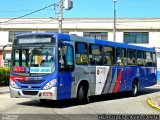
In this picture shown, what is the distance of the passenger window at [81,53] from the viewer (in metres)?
17.8

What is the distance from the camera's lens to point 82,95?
18125mm

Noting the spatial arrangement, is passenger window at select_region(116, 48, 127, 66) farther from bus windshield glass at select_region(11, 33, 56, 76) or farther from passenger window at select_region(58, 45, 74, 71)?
bus windshield glass at select_region(11, 33, 56, 76)

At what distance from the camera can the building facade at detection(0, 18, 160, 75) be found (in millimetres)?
57812

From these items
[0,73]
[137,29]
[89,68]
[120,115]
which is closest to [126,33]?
[137,29]

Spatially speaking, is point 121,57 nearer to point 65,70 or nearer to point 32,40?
point 65,70

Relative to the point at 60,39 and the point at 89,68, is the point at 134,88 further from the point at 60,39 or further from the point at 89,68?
the point at 60,39

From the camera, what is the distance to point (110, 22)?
191ft

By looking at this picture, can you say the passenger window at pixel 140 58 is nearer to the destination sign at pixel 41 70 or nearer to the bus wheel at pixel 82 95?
the bus wheel at pixel 82 95

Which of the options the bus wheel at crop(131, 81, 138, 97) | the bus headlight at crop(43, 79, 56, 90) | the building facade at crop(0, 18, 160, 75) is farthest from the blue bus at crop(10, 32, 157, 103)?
the building facade at crop(0, 18, 160, 75)

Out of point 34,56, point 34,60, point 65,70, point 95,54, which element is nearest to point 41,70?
point 34,60

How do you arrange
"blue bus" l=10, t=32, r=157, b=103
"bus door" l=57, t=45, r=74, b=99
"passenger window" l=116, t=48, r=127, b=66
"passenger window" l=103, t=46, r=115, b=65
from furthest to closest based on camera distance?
"passenger window" l=116, t=48, r=127, b=66 < "passenger window" l=103, t=46, r=115, b=65 < "bus door" l=57, t=45, r=74, b=99 < "blue bus" l=10, t=32, r=157, b=103

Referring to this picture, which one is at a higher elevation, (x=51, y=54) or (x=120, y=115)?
(x=51, y=54)

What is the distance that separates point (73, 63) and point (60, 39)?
1.27m

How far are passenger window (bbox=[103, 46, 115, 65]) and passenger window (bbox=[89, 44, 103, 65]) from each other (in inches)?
19.2
